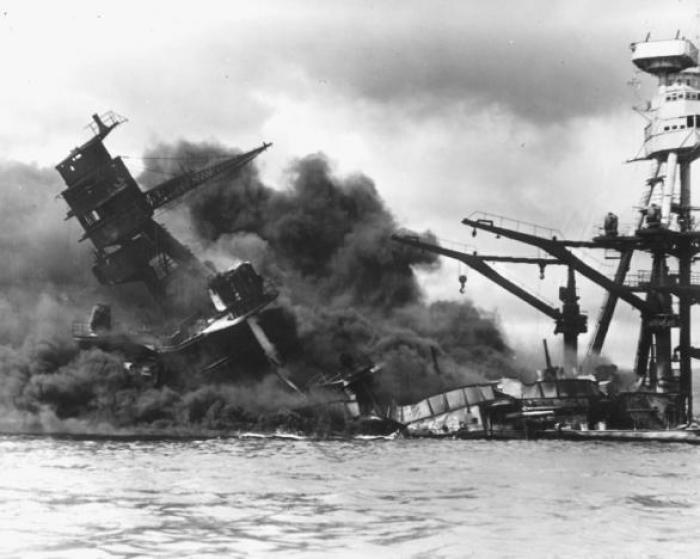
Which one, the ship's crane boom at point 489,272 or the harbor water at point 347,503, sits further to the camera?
the ship's crane boom at point 489,272

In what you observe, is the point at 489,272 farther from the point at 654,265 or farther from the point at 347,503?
the point at 347,503

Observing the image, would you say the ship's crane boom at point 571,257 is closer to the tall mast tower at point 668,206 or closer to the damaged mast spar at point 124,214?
the tall mast tower at point 668,206

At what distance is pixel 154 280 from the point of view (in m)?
73.4

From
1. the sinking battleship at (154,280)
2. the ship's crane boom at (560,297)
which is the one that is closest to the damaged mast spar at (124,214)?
the sinking battleship at (154,280)

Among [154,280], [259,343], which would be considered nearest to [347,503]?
[259,343]

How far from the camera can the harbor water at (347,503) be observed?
963 inches

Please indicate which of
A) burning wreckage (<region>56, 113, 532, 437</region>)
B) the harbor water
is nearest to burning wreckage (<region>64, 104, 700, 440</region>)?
burning wreckage (<region>56, 113, 532, 437</region>)

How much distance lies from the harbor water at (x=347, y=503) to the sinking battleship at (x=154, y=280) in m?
18.4

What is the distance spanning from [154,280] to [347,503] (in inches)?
1752

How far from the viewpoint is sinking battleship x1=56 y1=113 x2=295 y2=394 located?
68188 millimetres

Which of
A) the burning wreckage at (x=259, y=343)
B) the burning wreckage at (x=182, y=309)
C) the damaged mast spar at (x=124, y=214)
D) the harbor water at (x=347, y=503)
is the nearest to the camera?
the harbor water at (x=347, y=503)

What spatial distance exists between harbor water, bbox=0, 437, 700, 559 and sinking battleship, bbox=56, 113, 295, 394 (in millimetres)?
18358

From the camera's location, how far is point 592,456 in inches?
1893

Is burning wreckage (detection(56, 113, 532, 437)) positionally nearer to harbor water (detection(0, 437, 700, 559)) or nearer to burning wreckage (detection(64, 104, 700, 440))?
burning wreckage (detection(64, 104, 700, 440))
